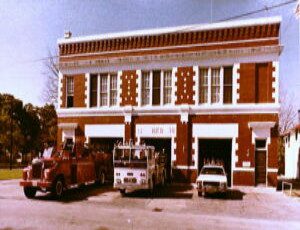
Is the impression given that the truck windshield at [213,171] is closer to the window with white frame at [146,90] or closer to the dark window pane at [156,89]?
the dark window pane at [156,89]

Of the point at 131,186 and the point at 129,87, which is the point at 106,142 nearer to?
the point at 129,87

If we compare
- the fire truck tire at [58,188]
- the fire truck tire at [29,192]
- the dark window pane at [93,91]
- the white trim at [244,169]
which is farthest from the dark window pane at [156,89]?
the fire truck tire at [29,192]

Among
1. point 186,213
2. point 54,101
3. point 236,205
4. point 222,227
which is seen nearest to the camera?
point 222,227

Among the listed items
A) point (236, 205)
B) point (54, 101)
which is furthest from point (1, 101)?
point (236, 205)

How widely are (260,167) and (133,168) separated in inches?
352

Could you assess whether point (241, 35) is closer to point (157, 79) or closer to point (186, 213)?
point (157, 79)

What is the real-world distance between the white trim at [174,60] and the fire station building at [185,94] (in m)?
0.06

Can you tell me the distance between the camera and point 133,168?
1995cm

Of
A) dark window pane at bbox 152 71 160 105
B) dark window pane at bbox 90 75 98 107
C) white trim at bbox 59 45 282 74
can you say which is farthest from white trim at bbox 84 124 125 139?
white trim at bbox 59 45 282 74

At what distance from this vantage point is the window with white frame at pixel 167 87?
26859mm

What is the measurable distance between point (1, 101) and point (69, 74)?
32453 millimetres

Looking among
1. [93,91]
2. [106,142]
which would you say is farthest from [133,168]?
[93,91]

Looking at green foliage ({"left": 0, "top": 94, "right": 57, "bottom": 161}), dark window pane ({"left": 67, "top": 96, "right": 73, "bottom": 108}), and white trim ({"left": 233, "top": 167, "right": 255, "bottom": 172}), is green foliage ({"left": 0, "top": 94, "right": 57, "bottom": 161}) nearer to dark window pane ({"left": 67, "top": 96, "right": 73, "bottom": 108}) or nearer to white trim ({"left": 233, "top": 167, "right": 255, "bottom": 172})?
dark window pane ({"left": 67, "top": 96, "right": 73, "bottom": 108})

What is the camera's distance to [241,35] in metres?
25.2
